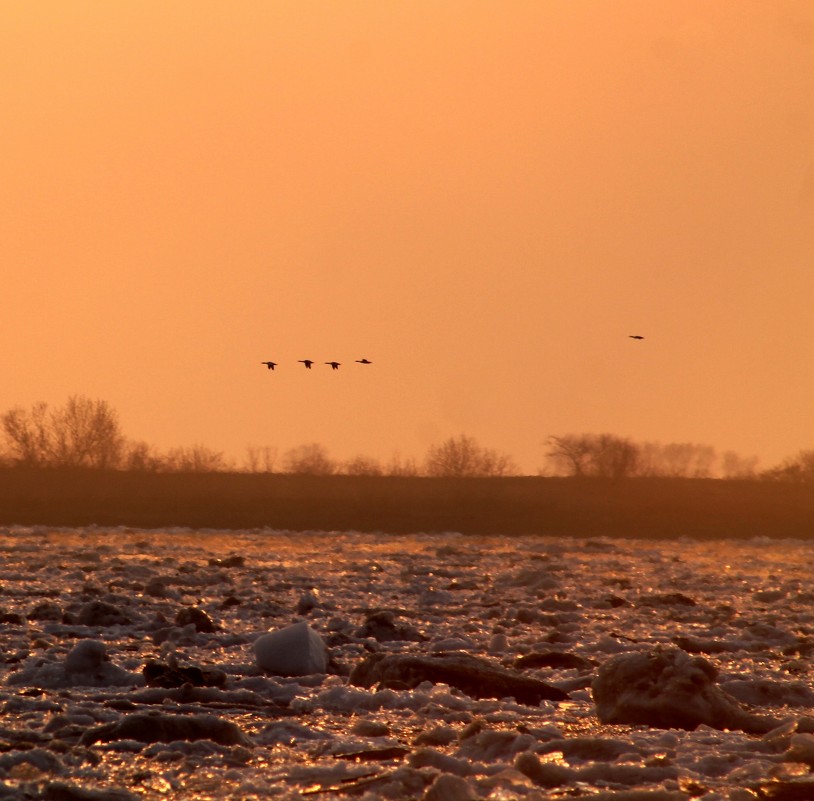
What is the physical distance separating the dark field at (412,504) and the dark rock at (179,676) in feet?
90.2

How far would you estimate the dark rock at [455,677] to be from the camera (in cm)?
816

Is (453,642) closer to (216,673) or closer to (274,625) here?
(274,625)

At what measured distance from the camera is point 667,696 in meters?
7.42

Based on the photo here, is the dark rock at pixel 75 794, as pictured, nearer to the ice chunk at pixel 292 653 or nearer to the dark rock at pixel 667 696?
the dark rock at pixel 667 696

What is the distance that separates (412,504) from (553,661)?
110 feet

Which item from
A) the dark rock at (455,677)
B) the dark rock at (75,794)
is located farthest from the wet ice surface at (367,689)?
the dark rock at (455,677)

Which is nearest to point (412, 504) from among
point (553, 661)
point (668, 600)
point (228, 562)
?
point (228, 562)

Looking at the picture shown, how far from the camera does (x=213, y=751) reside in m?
6.52

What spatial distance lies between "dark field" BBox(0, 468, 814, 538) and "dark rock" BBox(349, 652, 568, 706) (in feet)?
89.7

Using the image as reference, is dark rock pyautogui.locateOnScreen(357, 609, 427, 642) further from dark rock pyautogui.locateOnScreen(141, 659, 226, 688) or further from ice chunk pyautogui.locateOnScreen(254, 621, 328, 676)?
dark rock pyautogui.locateOnScreen(141, 659, 226, 688)

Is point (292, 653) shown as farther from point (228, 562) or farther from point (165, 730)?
point (228, 562)

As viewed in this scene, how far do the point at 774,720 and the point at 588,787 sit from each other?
1.83 meters

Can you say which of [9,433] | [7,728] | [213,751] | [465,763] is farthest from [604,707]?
[9,433]

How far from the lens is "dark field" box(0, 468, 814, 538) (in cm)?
3828
